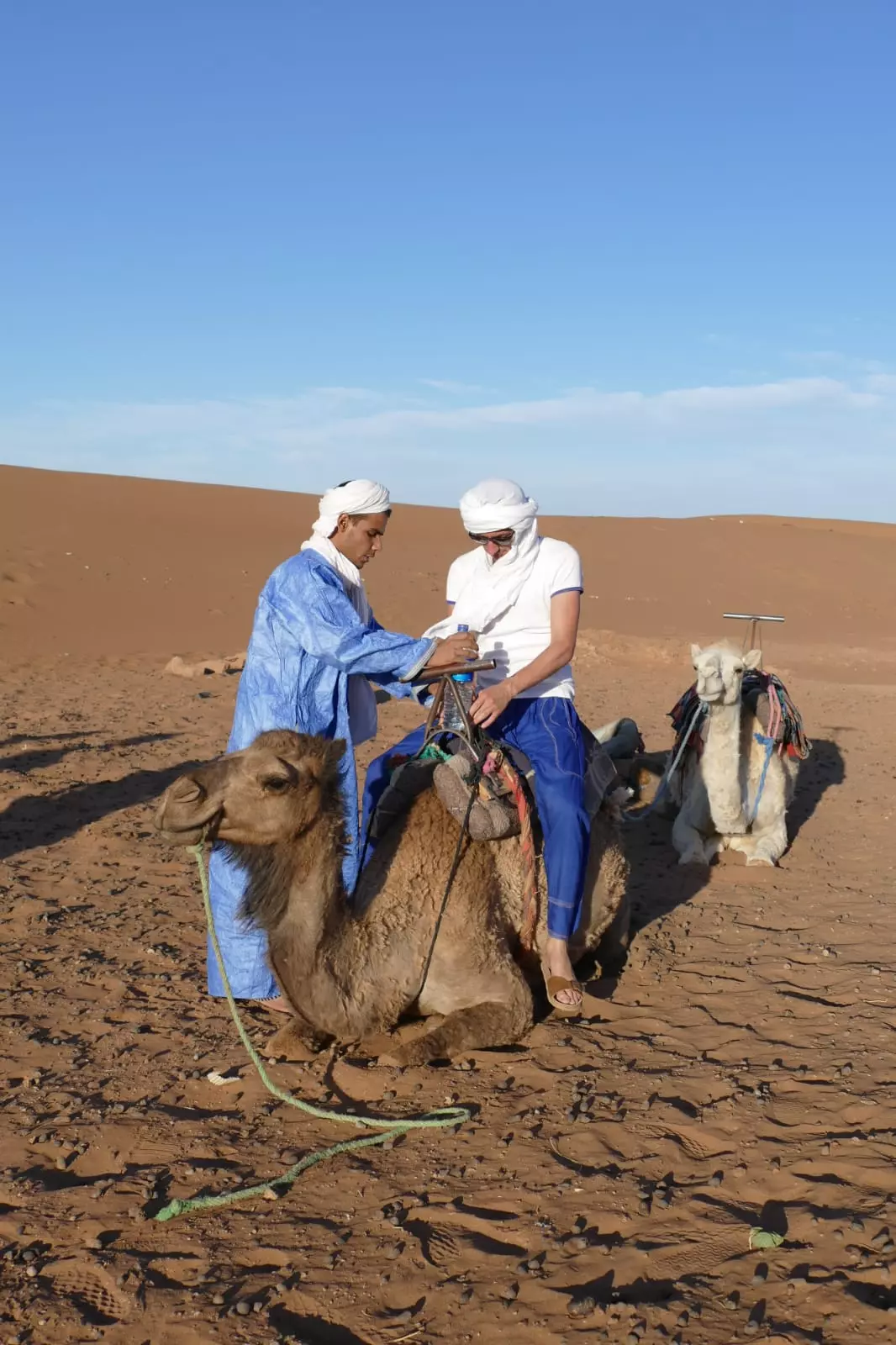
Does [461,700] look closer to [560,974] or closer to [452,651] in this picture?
[452,651]

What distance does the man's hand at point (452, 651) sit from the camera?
437cm

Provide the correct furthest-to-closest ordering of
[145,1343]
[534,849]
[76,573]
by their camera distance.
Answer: [76,573], [534,849], [145,1343]

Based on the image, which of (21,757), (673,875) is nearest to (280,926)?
(673,875)

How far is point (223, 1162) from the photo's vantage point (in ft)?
12.0

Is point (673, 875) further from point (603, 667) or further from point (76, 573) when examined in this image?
point (76, 573)

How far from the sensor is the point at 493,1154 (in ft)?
12.0

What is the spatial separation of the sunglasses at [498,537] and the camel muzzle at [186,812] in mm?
1843

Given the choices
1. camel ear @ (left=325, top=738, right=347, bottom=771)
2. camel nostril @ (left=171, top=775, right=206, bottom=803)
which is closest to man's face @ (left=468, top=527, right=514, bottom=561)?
camel ear @ (left=325, top=738, right=347, bottom=771)

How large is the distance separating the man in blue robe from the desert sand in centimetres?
45

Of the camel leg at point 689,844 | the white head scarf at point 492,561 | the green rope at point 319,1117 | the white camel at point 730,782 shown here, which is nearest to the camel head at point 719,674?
the white camel at point 730,782

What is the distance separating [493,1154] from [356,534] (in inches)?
95.6

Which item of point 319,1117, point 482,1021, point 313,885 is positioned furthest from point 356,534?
point 319,1117

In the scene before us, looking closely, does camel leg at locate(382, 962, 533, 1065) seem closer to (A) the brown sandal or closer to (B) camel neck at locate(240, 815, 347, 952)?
(A) the brown sandal

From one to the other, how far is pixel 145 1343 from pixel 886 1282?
1812 mm
